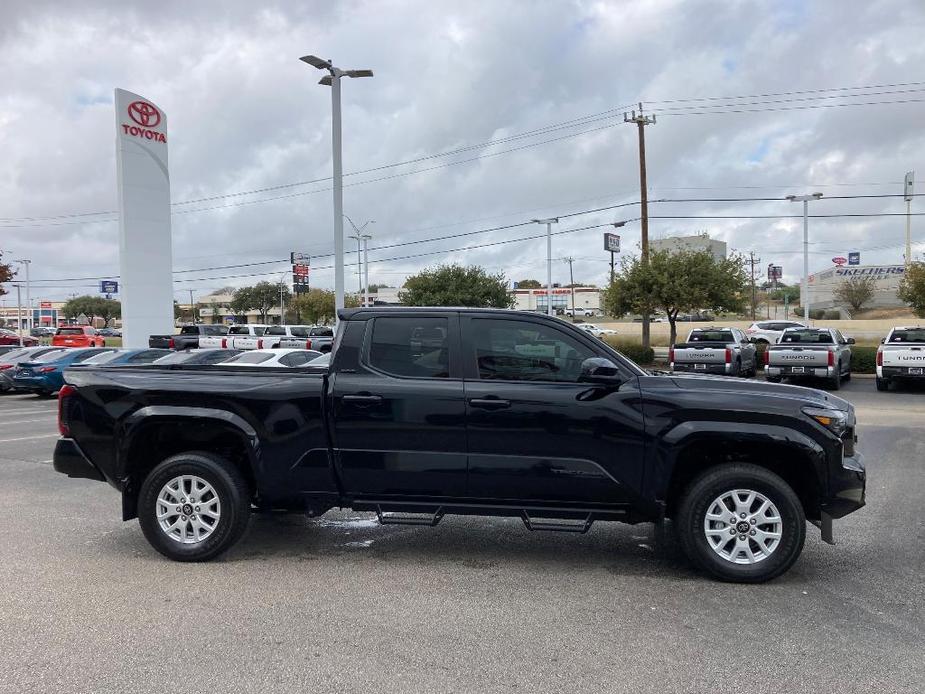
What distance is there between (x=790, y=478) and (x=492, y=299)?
47620mm

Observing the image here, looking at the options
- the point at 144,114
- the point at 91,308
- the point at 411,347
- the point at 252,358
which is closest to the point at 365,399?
the point at 411,347

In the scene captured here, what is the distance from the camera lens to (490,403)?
506cm

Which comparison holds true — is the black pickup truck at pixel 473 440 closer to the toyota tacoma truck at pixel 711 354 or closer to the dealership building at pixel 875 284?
the toyota tacoma truck at pixel 711 354

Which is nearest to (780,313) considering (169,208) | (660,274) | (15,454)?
(660,274)

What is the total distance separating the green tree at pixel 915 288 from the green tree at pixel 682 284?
6119 millimetres

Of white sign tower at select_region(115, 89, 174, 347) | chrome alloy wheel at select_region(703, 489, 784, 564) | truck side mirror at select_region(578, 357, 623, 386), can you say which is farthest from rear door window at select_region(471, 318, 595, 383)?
white sign tower at select_region(115, 89, 174, 347)

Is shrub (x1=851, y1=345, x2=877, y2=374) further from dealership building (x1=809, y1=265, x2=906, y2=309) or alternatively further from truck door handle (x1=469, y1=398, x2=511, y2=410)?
dealership building (x1=809, y1=265, x2=906, y2=309)

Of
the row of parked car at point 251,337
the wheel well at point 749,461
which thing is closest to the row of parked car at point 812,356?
the row of parked car at point 251,337

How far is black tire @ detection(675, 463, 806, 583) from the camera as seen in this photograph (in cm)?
489

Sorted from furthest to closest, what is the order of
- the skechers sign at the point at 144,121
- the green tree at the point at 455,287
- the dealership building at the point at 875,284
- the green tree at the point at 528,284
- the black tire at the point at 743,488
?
the green tree at the point at 528,284 < the dealership building at the point at 875,284 < the green tree at the point at 455,287 < the skechers sign at the point at 144,121 < the black tire at the point at 743,488

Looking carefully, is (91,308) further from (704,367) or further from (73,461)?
(73,461)

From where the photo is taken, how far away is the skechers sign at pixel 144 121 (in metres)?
27.5

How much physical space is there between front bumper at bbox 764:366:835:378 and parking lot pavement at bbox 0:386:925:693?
13798 mm

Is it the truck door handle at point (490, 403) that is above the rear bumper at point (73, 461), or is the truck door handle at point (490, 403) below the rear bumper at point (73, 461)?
above
